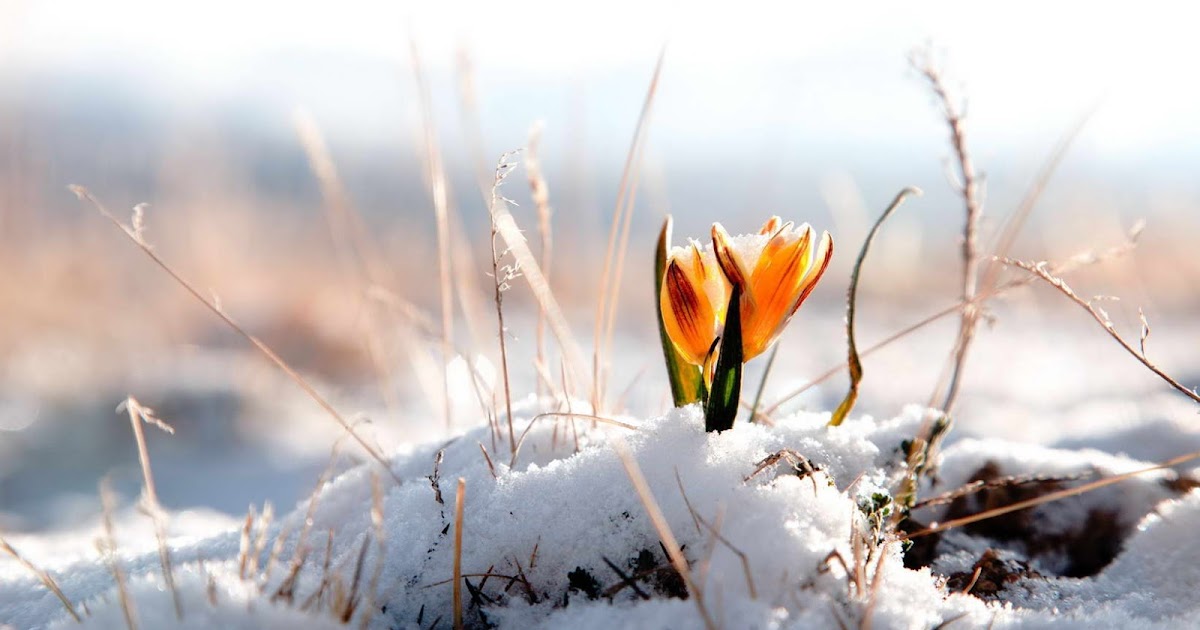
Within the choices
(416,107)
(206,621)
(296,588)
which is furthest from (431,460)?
(416,107)

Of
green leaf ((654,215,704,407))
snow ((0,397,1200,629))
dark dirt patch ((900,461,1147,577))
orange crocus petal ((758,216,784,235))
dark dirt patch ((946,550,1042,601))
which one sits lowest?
dark dirt patch ((900,461,1147,577))

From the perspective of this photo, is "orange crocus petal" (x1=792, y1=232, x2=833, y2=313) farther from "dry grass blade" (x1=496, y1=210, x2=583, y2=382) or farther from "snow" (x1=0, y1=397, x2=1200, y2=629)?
"dry grass blade" (x1=496, y1=210, x2=583, y2=382)

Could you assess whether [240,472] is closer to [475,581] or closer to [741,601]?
[475,581]

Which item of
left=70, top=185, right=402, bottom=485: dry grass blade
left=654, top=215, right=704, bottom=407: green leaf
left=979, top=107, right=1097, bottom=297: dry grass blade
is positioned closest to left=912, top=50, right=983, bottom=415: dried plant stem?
left=979, top=107, right=1097, bottom=297: dry grass blade

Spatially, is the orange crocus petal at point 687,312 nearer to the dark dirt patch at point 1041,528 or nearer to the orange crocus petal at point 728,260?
the orange crocus petal at point 728,260

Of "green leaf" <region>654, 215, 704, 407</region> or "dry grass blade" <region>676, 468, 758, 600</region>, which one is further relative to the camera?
"green leaf" <region>654, 215, 704, 407</region>

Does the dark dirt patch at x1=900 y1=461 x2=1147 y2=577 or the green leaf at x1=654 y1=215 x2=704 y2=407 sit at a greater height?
the green leaf at x1=654 y1=215 x2=704 y2=407
